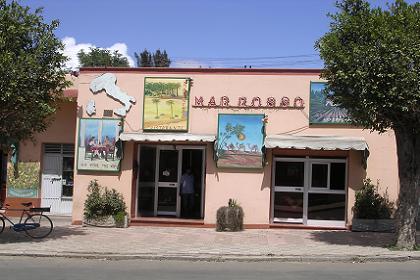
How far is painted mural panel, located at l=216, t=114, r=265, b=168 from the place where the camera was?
59.0 feet

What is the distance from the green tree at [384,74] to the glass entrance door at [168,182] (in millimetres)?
7026

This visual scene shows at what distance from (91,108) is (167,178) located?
3461 millimetres

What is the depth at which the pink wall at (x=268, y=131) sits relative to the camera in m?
17.8

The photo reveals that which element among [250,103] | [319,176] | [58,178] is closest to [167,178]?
[250,103]

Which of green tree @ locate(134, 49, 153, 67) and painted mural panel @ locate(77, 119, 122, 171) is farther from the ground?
green tree @ locate(134, 49, 153, 67)

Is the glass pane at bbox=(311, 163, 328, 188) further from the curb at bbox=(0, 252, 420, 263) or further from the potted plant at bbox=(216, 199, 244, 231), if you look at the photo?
the curb at bbox=(0, 252, 420, 263)

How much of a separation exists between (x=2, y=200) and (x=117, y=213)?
6253mm

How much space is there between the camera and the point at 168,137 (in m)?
17.8

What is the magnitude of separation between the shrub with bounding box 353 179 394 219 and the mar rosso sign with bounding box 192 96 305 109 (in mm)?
3238

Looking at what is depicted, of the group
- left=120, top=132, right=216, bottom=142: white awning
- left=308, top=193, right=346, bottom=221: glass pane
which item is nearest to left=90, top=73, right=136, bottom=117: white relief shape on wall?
left=120, top=132, right=216, bottom=142: white awning

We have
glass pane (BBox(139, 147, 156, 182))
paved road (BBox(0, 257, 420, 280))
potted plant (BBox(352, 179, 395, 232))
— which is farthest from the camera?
glass pane (BBox(139, 147, 156, 182))

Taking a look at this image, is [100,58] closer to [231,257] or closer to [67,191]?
[67,191]

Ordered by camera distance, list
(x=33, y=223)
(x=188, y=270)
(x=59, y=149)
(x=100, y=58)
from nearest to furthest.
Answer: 1. (x=188, y=270)
2. (x=33, y=223)
3. (x=59, y=149)
4. (x=100, y=58)

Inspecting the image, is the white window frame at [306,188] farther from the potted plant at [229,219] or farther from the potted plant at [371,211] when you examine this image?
the potted plant at [229,219]
